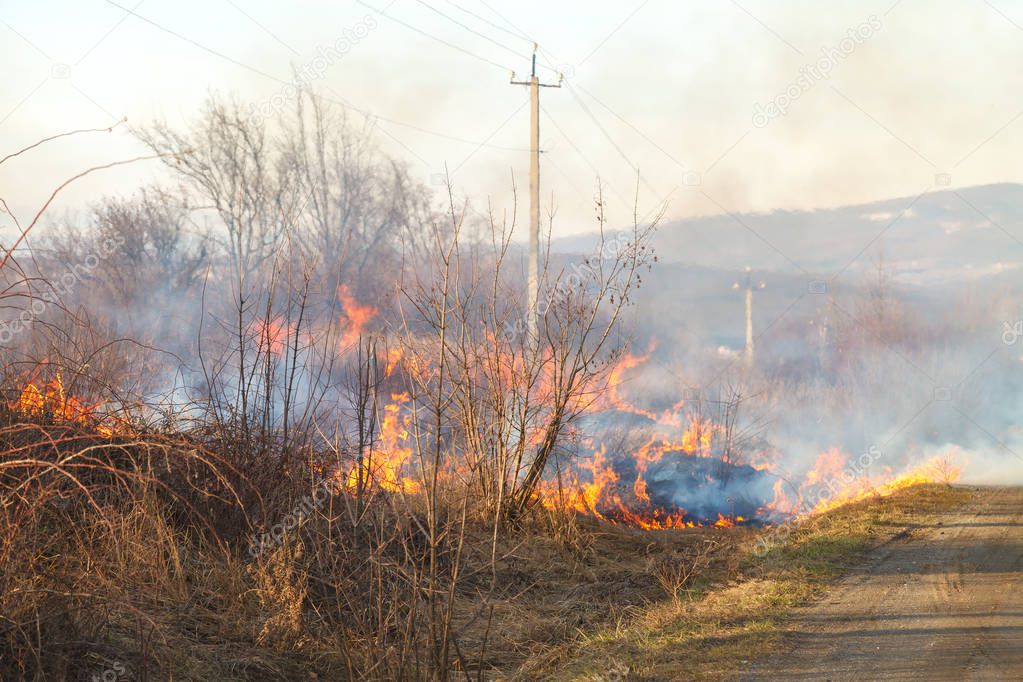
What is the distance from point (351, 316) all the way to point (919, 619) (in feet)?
67.6

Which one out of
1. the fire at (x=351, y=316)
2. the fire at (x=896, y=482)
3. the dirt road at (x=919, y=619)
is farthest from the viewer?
the fire at (x=351, y=316)

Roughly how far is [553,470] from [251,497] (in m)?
5.16

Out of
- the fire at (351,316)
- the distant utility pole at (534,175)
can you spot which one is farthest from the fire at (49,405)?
the fire at (351,316)

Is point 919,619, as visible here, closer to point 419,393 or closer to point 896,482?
point 419,393

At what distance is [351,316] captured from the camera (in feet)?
83.7

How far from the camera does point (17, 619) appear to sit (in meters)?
4.28

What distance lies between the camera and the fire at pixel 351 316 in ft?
78.2

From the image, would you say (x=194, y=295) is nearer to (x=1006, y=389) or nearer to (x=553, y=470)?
(x=553, y=470)

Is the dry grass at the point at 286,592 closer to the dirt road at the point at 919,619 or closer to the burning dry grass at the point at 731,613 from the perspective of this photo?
the burning dry grass at the point at 731,613

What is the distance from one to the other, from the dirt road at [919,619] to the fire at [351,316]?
16.3 m
